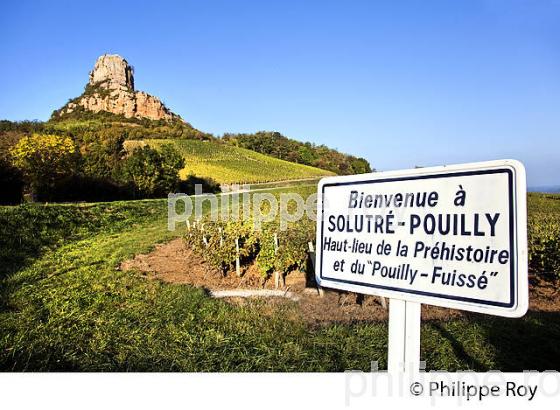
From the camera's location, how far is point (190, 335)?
14.8ft

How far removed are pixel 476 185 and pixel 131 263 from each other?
8843mm

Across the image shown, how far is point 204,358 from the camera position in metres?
3.87

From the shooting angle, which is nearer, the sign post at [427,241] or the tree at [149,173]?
the sign post at [427,241]

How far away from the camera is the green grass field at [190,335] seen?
3.80 meters

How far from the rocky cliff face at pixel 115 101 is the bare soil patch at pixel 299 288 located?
115857 mm

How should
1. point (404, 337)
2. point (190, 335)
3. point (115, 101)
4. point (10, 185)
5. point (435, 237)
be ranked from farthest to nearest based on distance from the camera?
point (115, 101) → point (10, 185) → point (190, 335) → point (404, 337) → point (435, 237)

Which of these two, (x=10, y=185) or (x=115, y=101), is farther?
(x=115, y=101)

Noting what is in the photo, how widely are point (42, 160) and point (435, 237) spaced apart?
126 feet
